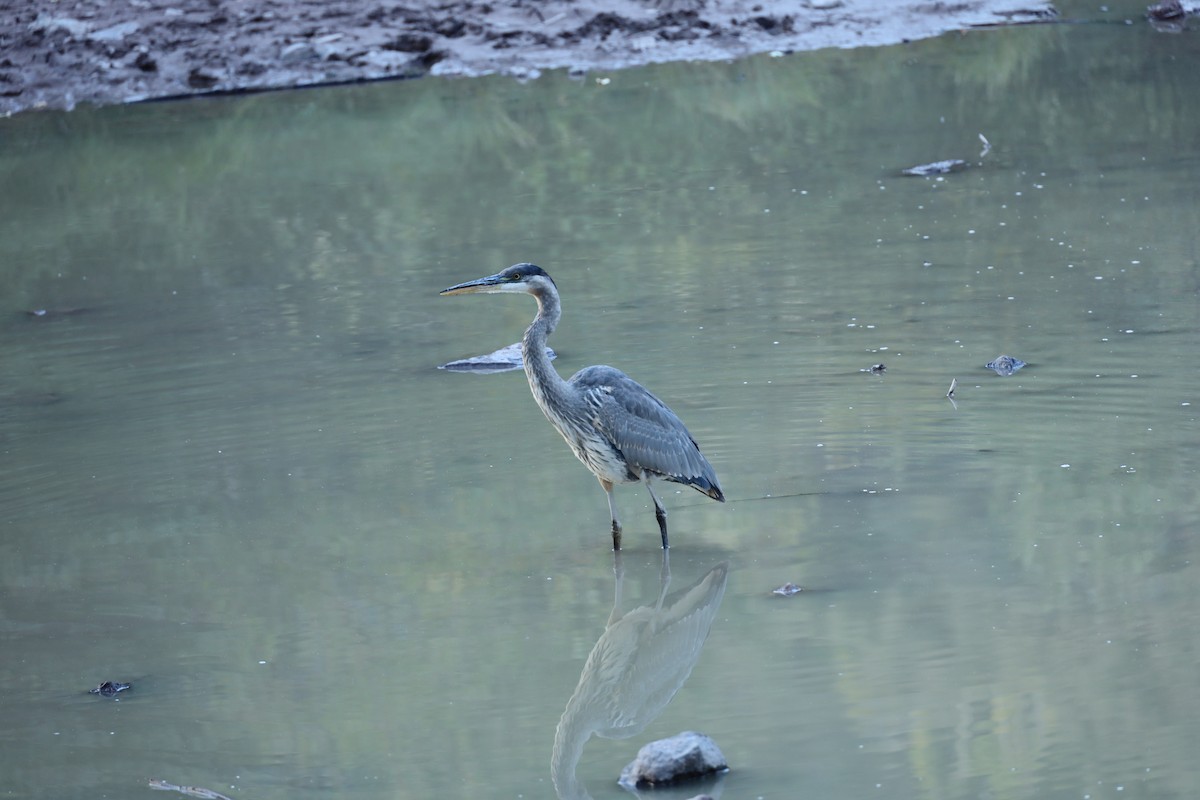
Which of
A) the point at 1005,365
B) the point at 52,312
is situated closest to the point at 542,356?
the point at 1005,365

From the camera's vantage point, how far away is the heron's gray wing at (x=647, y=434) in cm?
689

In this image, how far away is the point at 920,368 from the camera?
8.90m

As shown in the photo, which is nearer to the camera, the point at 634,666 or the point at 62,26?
the point at 634,666

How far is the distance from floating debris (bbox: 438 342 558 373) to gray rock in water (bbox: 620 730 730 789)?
5.01 m

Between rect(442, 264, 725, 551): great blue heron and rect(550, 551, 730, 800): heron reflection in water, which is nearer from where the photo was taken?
rect(550, 551, 730, 800): heron reflection in water

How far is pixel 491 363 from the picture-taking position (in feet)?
32.2

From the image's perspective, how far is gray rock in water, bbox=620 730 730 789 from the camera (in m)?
4.88

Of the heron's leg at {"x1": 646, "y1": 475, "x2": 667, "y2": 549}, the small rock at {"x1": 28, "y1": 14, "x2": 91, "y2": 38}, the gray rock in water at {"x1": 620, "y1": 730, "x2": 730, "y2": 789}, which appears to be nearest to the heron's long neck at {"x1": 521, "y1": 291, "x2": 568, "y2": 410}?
the heron's leg at {"x1": 646, "y1": 475, "x2": 667, "y2": 549}

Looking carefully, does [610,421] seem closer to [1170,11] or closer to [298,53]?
[298,53]

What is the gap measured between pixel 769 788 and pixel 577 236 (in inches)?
331

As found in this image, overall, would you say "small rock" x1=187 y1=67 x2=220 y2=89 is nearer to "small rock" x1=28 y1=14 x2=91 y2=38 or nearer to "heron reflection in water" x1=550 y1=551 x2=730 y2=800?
"small rock" x1=28 y1=14 x2=91 y2=38

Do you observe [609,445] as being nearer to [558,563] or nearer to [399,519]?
[558,563]

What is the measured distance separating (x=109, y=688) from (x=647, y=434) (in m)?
2.38

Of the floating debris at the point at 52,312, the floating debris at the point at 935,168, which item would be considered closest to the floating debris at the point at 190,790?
the floating debris at the point at 52,312
